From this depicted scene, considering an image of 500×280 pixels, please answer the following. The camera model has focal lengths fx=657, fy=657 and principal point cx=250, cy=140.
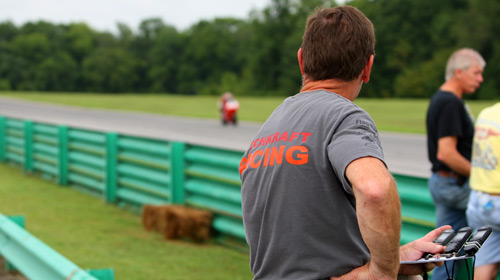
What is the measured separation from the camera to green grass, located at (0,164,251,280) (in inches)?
248

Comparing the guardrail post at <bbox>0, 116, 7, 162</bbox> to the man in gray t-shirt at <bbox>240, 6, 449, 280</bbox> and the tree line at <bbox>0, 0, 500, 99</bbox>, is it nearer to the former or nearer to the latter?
the man in gray t-shirt at <bbox>240, 6, 449, 280</bbox>

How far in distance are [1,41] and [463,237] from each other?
14151 centimetres

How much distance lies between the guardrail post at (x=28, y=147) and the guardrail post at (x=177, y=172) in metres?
6.58

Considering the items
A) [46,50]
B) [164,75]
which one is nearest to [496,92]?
[164,75]

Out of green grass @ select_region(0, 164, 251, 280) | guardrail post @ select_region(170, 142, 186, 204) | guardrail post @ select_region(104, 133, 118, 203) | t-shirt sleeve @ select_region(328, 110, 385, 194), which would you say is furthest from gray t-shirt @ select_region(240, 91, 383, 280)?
guardrail post @ select_region(104, 133, 118, 203)

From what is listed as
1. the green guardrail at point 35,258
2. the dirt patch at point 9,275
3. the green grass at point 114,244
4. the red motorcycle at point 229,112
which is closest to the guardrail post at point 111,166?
the green grass at point 114,244

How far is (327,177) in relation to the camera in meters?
2.02

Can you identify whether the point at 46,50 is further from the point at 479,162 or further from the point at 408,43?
the point at 479,162

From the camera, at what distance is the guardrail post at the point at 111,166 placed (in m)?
10.2

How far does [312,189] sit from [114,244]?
5.67 metres

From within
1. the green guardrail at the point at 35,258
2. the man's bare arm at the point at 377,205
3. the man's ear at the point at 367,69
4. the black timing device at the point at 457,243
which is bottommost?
the green guardrail at the point at 35,258

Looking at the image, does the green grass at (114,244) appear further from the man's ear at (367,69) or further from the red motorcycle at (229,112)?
the red motorcycle at (229,112)

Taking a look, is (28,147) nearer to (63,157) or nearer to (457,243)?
(63,157)

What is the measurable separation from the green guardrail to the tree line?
2950 inches
